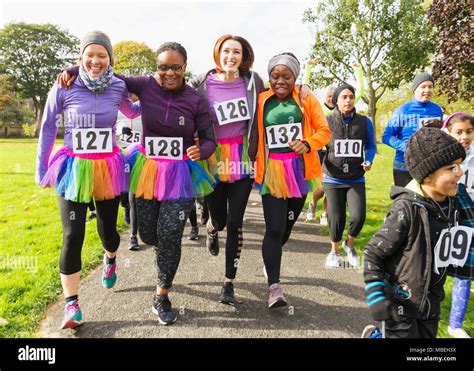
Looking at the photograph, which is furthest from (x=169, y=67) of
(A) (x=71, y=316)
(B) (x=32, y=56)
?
(B) (x=32, y=56)

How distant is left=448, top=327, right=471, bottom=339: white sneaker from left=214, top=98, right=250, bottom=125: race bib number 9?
2.63 m

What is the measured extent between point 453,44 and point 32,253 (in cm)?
1150

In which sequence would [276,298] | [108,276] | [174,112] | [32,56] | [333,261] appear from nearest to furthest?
[174,112], [276,298], [108,276], [333,261], [32,56]

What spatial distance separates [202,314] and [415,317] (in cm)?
180

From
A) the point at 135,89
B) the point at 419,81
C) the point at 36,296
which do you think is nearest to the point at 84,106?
the point at 135,89

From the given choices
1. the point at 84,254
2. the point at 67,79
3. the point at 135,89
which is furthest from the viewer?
the point at 84,254

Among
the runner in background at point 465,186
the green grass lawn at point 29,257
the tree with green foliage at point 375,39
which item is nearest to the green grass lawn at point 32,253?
the green grass lawn at point 29,257

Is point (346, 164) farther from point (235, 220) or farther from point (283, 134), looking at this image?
point (235, 220)

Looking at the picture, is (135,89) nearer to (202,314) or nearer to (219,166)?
(219,166)

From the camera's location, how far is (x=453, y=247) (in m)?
2.14

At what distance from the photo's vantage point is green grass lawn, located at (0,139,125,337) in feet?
9.96

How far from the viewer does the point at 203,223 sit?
614cm

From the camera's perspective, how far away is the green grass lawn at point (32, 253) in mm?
3068

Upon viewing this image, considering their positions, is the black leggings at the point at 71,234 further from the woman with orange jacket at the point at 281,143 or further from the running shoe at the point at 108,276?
the woman with orange jacket at the point at 281,143
